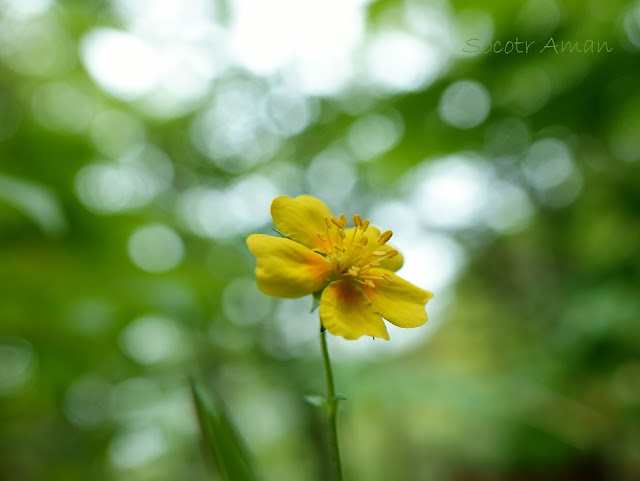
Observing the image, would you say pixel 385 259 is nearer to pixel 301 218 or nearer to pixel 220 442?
pixel 301 218

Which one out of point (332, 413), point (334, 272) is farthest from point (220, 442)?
point (334, 272)

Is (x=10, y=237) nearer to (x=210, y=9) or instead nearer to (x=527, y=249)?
(x=210, y=9)

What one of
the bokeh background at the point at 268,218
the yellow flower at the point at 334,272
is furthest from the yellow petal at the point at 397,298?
the bokeh background at the point at 268,218

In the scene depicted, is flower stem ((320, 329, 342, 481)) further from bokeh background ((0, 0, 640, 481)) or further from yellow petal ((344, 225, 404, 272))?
bokeh background ((0, 0, 640, 481))

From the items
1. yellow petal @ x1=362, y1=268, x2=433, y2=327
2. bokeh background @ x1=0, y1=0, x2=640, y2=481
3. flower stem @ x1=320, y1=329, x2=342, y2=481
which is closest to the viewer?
flower stem @ x1=320, y1=329, x2=342, y2=481

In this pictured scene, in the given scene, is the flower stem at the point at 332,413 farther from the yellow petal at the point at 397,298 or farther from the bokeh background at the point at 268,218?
the bokeh background at the point at 268,218

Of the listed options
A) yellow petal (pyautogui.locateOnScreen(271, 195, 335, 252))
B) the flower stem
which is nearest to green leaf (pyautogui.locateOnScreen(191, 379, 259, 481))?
the flower stem
